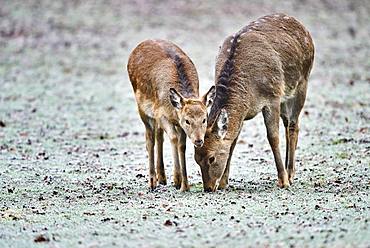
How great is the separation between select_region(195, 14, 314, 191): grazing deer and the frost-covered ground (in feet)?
1.46

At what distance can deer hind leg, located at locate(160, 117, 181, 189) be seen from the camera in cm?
1108

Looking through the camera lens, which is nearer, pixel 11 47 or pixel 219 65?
pixel 219 65

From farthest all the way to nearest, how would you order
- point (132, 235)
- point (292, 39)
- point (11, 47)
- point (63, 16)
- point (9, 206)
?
1. point (63, 16)
2. point (11, 47)
3. point (292, 39)
4. point (9, 206)
5. point (132, 235)

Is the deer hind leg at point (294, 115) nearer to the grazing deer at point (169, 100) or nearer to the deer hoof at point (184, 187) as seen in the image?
the grazing deer at point (169, 100)

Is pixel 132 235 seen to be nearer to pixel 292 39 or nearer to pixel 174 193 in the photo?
pixel 174 193

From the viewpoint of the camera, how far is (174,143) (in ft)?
36.4

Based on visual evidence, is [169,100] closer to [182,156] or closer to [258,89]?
[182,156]

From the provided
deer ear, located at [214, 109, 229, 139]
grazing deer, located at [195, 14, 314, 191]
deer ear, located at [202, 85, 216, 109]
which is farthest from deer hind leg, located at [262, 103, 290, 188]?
deer ear, located at [202, 85, 216, 109]

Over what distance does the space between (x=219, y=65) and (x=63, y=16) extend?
21.0m

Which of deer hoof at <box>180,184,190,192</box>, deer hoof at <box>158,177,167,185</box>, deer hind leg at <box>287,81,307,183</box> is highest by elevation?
deer hind leg at <box>287,81,307,183</box>

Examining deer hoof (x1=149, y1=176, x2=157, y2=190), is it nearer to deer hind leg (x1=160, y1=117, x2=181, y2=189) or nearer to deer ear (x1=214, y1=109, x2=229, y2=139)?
deer hind leg (x1=160, y1=117, x2=181, y2=189)

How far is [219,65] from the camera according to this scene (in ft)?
37.9

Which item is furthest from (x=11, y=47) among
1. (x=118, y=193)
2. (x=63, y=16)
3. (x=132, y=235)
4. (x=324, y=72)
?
(x=132, y=235)

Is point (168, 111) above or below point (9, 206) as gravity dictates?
A: above
